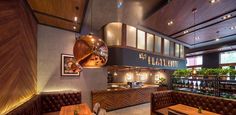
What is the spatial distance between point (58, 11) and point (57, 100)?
106 inches

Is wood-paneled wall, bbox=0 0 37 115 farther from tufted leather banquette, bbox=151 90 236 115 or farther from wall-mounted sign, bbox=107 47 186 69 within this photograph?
tufted leather banquette, bbox=151 90 236 115

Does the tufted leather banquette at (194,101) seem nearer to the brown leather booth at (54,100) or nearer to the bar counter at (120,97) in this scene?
the bar counter at (120,97)

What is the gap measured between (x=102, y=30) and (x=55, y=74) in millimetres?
2617

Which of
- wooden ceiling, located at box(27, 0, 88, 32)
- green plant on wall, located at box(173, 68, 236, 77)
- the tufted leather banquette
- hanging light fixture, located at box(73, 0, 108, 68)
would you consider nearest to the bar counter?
the tufted leather banquette

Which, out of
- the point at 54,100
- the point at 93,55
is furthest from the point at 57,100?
the point at 93,55

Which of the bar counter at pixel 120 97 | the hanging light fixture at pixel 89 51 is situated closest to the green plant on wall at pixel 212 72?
the bar counter at pixel 120 97

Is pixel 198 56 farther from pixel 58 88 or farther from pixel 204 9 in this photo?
pixel 58 88

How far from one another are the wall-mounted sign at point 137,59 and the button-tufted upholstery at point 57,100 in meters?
1.91

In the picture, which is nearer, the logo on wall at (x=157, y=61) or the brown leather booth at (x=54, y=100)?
the brown leather booth at (x=54, y=100)

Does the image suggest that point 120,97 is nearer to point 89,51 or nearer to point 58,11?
point 58,11

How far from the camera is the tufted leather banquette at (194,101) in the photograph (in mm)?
3392

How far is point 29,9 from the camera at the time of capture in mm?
3346

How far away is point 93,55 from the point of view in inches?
66.1

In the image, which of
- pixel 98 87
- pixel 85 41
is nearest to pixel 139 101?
pixel 98 87
